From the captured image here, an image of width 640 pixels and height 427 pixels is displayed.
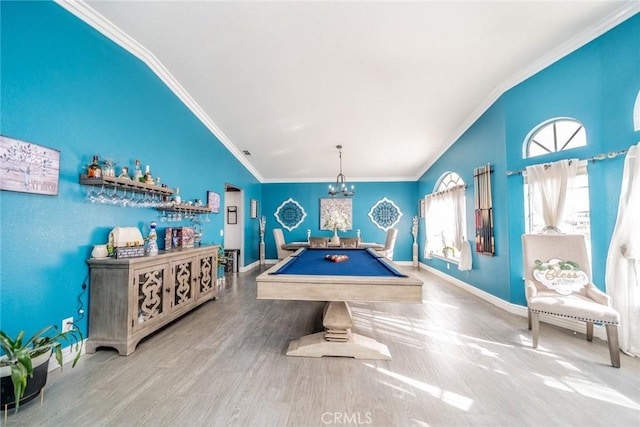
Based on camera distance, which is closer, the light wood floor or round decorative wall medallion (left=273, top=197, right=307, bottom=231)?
the light wood floor

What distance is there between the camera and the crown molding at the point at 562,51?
202 centimetres

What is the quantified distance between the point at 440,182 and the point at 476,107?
7.57ft

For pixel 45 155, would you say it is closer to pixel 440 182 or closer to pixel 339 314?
pixel 339 314

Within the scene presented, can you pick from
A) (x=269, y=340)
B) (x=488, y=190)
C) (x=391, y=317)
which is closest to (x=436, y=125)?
(x=488, y=190)

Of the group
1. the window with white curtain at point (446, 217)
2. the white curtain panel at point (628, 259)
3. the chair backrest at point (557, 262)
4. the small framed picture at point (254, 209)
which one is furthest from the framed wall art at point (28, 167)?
the window with white curtain at point (446, 217)

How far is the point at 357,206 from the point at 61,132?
6.39 metres

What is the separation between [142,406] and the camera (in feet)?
4.68

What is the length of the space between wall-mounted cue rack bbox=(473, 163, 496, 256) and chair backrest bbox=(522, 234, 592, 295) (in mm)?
827

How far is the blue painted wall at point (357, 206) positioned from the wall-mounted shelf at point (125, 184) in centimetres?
474

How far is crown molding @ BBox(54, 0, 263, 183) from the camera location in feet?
6.50

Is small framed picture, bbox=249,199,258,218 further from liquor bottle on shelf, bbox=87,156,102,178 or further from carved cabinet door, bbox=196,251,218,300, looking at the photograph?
liquor bottle on shelf, bbox=87,156,102,178

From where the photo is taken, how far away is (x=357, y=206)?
7.36m

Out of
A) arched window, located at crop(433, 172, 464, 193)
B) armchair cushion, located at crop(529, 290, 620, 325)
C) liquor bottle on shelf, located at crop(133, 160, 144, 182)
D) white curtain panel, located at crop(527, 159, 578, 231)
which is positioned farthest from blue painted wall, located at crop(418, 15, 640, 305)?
liquor bottle on shelf, located at crop(133, 160, 144, 182)

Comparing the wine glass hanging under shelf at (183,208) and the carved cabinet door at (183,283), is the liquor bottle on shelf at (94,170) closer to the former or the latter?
the wine glass hanging under shelf at (183,208)
